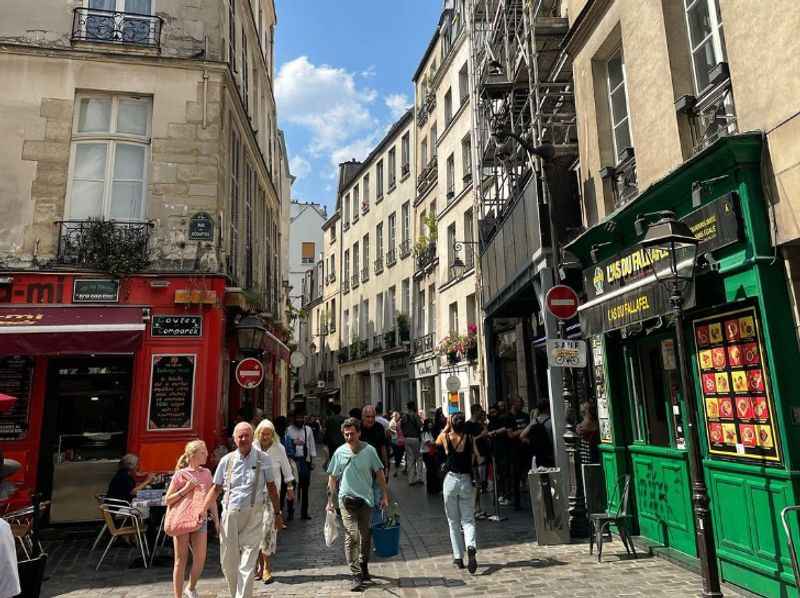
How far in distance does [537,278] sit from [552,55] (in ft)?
14.7

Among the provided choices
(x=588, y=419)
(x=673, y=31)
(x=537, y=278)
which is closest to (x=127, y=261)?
(x=537, y=278)

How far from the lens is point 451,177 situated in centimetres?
2092

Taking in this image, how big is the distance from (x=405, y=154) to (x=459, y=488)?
22.3 meters

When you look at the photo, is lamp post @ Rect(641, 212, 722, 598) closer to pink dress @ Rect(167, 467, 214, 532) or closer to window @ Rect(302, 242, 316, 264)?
pink dress @ Rect(167, 467, 214, 532)

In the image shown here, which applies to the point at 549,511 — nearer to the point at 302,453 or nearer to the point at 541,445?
the point at 541,445

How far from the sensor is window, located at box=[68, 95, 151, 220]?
32.6ft

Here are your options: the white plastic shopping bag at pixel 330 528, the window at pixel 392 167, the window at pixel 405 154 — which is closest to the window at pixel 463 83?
the window at pixel 405 154

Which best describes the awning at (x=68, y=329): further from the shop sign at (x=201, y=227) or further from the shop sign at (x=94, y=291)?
the shop sign at (x=201, y=227)

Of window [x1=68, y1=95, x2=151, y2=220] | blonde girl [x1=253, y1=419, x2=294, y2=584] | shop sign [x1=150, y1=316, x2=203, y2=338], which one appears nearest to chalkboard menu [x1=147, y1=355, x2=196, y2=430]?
shop sign [x1=150, y1=316, x2=203, y2=338]

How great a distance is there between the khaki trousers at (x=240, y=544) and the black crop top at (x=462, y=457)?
7.14 ft

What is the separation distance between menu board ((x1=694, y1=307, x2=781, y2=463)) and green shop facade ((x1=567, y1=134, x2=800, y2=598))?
0.01 m

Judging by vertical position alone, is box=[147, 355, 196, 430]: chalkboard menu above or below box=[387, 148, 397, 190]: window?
below

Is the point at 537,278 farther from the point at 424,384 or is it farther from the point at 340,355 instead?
the point at 340,355

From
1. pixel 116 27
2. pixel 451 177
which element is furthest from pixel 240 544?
pixel 451 177
